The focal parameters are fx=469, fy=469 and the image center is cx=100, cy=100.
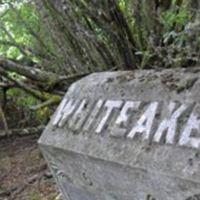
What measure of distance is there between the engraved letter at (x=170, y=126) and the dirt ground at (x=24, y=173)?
102 inches

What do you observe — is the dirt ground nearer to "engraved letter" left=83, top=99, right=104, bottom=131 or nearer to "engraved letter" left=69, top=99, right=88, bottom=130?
"engraved letter" left=69, top=99, right=88, bottom=130

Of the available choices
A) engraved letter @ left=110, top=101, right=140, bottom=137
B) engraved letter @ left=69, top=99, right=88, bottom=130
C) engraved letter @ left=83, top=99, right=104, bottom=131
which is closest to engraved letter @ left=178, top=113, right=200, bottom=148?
engraved letter @ left=110, top=101, right=140, bottom=137

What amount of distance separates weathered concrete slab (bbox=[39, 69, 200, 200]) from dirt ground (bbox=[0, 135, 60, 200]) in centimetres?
183

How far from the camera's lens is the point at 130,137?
2.14m

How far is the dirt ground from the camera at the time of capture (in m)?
4.83

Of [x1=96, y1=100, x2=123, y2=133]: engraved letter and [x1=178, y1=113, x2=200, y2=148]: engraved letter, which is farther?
[x1=96, y1=100, x2=123, y2=133]: engraved letter

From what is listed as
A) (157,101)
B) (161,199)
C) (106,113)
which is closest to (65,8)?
(106,113)

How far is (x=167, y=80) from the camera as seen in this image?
2.21 meters

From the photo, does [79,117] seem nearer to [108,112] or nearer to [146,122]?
[108,112]

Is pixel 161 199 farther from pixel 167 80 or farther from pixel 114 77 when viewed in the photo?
pixel 114 77

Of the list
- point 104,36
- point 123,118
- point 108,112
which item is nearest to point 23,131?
point 104,36

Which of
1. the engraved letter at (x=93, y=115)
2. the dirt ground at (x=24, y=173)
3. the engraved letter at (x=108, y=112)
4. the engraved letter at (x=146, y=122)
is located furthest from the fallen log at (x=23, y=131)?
the engraved letter at (x=146, y=122)

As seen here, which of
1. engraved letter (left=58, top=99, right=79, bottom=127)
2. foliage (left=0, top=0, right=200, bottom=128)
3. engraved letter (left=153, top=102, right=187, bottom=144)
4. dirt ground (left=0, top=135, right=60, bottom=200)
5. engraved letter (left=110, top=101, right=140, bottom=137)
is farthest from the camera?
dirt ground (left=0, top=135, right=60, bottom=200)

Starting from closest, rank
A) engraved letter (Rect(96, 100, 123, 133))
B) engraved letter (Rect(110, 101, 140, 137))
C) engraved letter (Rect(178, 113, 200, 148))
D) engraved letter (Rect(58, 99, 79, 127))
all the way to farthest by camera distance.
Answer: engraved letter (Rect(178, 113, 200, 148)) → engraved letter (Rect(110, 101, 140, 137)) → engraved letter (Rect(96, 100, 123, 133)) → engraved letter (Rect(58, 99, 79, 127))
